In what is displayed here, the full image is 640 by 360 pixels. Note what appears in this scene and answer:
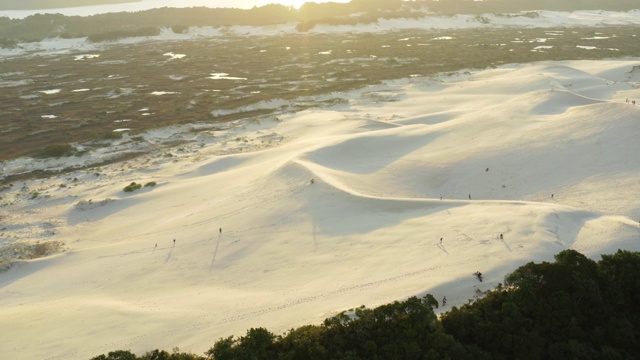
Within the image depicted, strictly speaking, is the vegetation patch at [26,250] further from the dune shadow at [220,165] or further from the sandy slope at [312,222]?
the dune shadow at [220,165]

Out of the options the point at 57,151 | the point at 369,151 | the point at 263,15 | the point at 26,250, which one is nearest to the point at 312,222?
the point at 369,151

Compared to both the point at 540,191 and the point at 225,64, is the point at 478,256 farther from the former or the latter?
the point at 225,64

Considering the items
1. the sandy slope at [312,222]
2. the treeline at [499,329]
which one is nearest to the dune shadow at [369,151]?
the sandy slope at [312,222]

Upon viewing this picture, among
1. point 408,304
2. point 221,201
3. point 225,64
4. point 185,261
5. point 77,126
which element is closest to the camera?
point 408,304

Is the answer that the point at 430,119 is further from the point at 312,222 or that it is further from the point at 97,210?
the point at 97,210

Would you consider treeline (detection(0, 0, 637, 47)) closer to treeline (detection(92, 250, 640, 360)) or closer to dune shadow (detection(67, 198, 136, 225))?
dune shadow (detection(67, 198, 136, 225))

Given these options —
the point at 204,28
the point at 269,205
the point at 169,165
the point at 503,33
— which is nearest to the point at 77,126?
the point at 169,165
